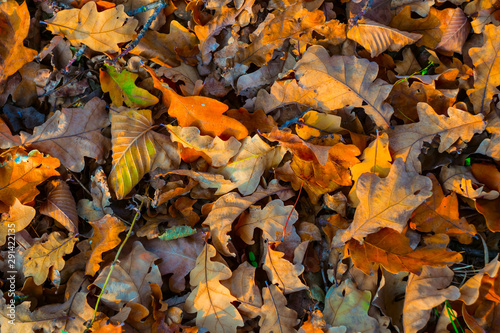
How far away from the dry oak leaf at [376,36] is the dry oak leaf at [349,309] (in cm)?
106

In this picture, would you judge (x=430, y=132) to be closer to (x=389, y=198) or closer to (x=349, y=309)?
(x=389, y=198)

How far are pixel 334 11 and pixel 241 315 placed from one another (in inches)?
59.4

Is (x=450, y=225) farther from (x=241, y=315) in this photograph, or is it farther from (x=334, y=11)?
(x=334, y=11)

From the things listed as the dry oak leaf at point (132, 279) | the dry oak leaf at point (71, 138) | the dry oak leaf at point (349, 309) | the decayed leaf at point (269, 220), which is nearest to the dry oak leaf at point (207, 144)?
the decayed leaf at point (269, 220)

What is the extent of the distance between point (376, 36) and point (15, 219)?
1825 millimetres

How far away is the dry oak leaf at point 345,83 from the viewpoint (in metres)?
1.56

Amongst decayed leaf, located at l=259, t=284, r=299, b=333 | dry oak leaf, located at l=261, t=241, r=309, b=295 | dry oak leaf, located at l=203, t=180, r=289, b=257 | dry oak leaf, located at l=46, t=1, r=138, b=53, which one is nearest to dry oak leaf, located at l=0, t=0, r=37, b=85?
dry oak leaf, located at l=46, t=1, r=138, b=53

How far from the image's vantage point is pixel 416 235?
5.05 feet

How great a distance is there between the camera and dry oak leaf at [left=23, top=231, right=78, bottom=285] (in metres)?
1.56

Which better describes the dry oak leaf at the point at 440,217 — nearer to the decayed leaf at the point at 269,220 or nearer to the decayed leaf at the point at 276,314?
the decayed leaf at the point at 269,220

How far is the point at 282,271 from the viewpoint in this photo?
1.53m

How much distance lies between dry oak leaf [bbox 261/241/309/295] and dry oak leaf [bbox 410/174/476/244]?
1.76 feet

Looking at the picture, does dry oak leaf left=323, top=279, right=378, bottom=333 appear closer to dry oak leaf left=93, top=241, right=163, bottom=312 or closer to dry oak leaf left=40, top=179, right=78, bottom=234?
dry oak leaf left=93, top=241, right=163, bottom=312

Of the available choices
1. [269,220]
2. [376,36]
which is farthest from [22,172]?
[376,36]
